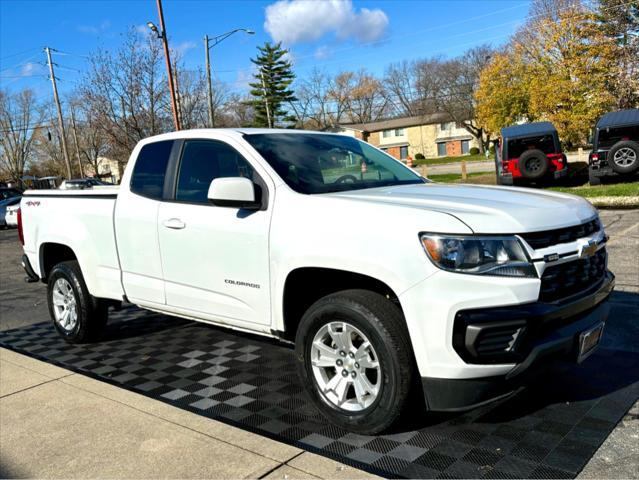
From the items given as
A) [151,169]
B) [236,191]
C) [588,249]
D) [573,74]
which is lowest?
[588,249]

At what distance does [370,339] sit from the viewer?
125 inches

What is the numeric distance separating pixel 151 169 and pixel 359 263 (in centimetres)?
240

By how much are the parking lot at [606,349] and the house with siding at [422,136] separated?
208 ft

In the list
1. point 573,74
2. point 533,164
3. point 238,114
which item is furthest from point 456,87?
point 533,164

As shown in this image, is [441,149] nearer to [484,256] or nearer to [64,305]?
[64,305]

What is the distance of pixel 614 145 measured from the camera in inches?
682

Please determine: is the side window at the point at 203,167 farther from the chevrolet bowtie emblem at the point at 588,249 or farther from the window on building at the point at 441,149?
the window on building at the point at 441,149

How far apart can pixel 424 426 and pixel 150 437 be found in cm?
160

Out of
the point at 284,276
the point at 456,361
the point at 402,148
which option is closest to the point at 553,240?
the point at 456,361

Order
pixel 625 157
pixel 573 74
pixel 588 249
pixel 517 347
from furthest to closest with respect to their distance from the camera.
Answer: pixel 573 74, pixel 625 157, pixel 588 249, pixel 517 347

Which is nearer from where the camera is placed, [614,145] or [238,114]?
[614,145]

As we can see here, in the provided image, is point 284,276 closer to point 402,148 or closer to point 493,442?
point 493,442

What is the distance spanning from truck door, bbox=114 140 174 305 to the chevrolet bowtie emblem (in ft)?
9.78

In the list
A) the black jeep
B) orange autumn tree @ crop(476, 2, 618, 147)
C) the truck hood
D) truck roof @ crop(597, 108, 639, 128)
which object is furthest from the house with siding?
the truck hood
